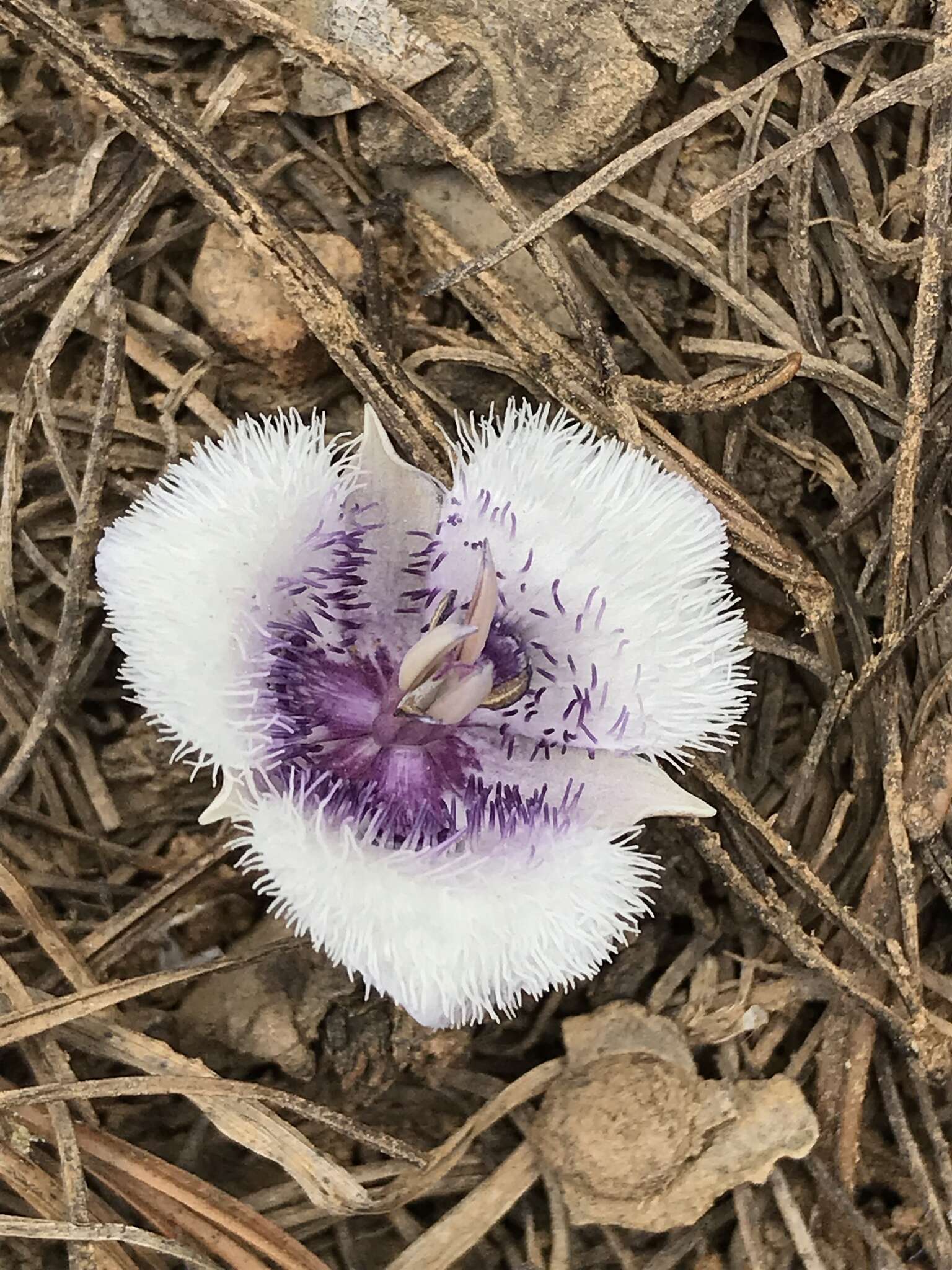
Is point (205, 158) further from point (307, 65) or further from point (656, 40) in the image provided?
point (656, 40)

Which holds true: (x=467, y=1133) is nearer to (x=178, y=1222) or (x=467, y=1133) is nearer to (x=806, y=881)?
(x=178, y=1222)

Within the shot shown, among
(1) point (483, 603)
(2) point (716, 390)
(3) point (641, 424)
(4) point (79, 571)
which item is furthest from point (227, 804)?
(2) point (716, 390)

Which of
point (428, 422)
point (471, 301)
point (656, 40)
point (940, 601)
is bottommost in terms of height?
point (940, 601)

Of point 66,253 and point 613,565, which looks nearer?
point 613,565

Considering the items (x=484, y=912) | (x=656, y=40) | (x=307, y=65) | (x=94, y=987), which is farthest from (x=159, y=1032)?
(x=656, y=40)

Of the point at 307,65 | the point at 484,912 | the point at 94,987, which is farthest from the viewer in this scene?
the point at 307,65

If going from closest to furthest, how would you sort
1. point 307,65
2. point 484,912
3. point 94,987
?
point 484,912 < point 94,987 < point 307,65

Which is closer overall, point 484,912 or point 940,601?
point 484,912

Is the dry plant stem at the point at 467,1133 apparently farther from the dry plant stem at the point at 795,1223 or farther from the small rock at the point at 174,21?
the small rock at the point at 174,21
